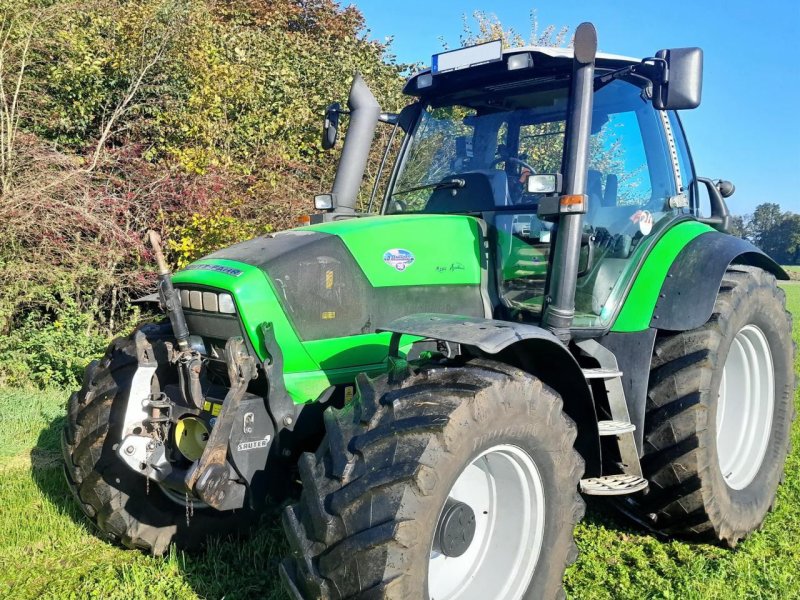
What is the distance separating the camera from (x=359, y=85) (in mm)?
4191

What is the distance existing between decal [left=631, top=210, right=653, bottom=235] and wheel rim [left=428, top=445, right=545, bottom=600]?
163 centimetres

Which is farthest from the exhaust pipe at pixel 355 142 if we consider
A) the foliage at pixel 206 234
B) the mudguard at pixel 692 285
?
the foliage at pixel 206 234

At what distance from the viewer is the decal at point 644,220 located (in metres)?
3.72

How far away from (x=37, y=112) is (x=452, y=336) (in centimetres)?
722

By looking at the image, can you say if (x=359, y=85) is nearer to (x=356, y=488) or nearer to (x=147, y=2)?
(x=356, y=488)

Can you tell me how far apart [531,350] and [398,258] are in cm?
74

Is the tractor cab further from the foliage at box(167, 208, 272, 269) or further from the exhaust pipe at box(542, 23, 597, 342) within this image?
the foliage at box(167, 208, 272, 269)

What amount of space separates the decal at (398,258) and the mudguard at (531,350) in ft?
1.12

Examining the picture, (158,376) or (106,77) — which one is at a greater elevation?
(106,77)

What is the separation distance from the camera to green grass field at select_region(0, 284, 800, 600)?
3.13 m

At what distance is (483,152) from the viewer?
381cm

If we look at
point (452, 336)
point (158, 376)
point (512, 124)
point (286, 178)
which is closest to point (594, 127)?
point (512, 124)

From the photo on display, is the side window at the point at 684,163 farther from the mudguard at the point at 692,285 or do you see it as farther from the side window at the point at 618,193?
the mudguard at the point at 692,285

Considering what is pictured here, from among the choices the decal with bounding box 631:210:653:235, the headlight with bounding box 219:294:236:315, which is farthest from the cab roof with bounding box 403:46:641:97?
the headlight with bounding box 219:294:236:315
